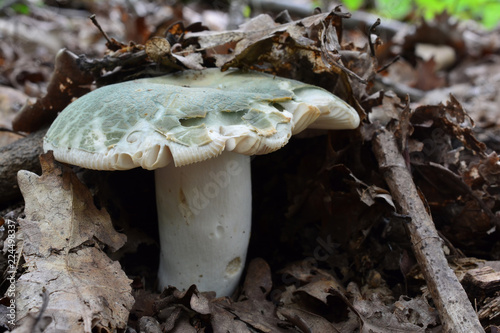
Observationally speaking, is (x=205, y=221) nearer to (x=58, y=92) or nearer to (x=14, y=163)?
(x=14, y=163)

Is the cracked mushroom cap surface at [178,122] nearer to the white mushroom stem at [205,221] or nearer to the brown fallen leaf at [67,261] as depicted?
the brown fallen leaf at [67,261]

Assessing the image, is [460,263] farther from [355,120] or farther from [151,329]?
[151,329]

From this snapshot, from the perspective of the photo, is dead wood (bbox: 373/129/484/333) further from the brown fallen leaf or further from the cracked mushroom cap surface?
the brown fallen leaf

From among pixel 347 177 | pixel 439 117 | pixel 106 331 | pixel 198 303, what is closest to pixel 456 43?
pixel 439 117

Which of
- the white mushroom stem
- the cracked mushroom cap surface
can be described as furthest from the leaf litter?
the cracked mushroom cap surface

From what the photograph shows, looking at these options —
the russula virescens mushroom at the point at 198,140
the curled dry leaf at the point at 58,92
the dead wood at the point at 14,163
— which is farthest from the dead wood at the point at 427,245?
the dead wood at the point at 14,163

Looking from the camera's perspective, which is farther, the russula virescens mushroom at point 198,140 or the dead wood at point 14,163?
the dead wood at point 14,163

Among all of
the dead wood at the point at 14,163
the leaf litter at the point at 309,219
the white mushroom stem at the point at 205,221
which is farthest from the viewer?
the dead wood at the point at 14,163
